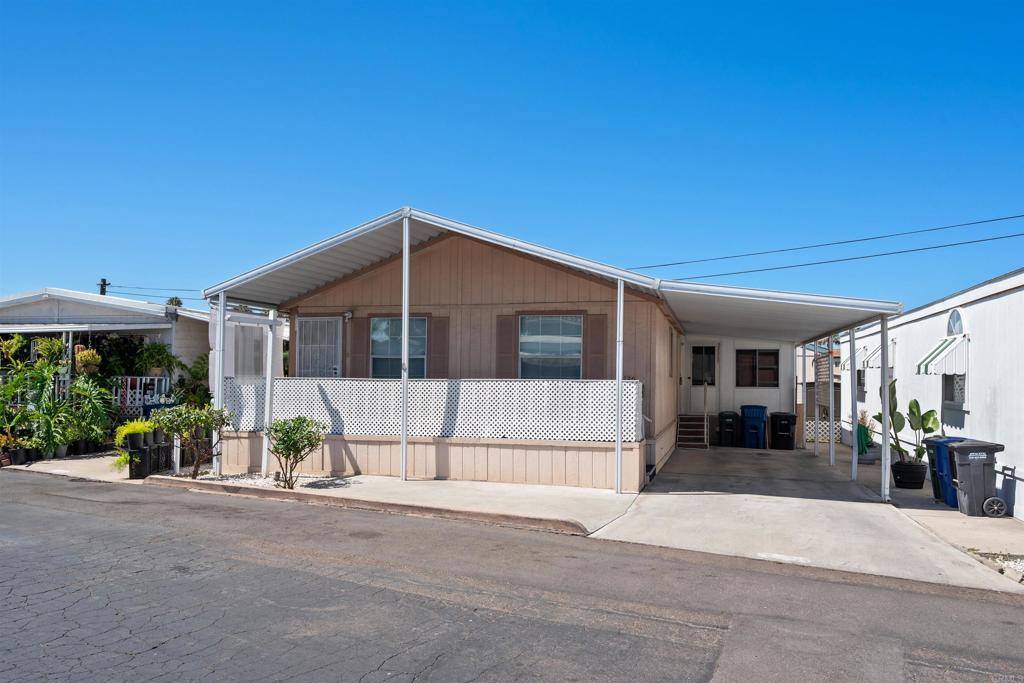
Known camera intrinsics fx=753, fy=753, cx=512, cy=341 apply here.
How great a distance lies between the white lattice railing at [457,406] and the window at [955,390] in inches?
221

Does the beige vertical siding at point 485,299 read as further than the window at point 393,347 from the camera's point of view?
No

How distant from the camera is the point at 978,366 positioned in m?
11.7

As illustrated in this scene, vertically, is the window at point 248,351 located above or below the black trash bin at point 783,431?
above

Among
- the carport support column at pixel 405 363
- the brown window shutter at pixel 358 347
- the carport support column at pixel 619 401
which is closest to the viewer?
the carport support column at pixel 619 401

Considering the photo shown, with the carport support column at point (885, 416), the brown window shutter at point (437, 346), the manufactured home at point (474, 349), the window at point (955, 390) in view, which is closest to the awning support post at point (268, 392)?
the manufactured home at point (474, 349)

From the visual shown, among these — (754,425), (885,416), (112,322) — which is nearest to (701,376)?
(754,425)

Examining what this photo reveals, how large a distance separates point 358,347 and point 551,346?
3.86 metres

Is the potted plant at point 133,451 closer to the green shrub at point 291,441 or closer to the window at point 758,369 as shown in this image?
the green shrub at point 291,441

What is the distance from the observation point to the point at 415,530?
8.66m

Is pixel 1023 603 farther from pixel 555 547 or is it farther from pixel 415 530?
pixel 415 530

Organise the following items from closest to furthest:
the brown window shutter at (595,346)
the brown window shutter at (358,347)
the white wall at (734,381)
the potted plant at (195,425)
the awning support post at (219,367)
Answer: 1. the potted plant at (195,425)
2. the awning support post at (219,367)
3. the brown window shutter at (595,346)
4. the brown window shutter at (358,347)
5. the white wall at (734,381)

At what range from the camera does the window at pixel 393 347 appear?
14.3 metres

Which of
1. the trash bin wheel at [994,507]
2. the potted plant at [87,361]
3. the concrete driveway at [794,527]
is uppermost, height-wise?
the potted plant at [87,361]

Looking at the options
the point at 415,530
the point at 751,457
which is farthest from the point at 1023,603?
the point at 751,457
